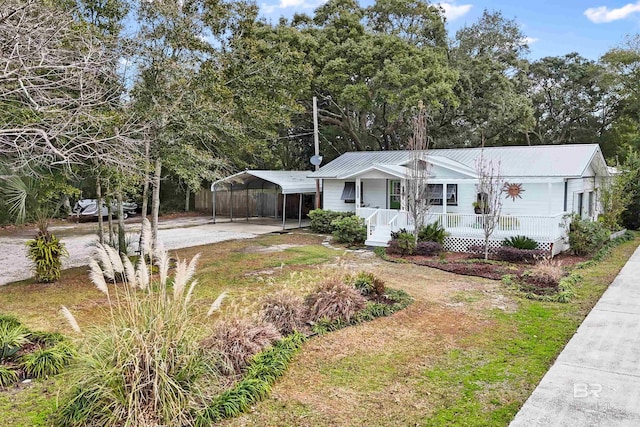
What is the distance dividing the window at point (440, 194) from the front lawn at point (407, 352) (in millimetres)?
6597

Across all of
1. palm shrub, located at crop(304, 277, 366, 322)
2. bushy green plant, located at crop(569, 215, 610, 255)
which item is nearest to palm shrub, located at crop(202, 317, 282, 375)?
palm shrub, located at crop(304, 277, 366, 322)

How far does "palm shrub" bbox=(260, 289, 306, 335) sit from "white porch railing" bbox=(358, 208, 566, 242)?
9.19 m

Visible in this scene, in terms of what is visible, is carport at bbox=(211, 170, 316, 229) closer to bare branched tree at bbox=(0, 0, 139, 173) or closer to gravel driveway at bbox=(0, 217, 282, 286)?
gravel driveway at bbox=(0, 217, 282, 286)

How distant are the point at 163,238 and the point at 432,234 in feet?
34.9

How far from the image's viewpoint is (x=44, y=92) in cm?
614

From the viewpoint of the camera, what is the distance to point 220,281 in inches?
416

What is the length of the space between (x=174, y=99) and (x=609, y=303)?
9395 millimetres

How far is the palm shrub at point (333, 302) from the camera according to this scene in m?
7.28

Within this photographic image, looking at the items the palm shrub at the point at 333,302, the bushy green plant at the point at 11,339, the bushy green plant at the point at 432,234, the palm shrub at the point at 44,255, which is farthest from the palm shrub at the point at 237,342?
the bushy green plant at the point at 432,234

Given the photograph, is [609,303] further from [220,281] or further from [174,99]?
[174,99]

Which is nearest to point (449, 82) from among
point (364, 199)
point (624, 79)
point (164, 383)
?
point (364, 199)

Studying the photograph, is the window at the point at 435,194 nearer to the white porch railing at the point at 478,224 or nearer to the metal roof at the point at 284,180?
the white porch railing at the point at 478,224

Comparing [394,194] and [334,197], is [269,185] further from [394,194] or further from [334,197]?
[394,194]

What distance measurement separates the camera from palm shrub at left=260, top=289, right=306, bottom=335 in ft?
22.1
